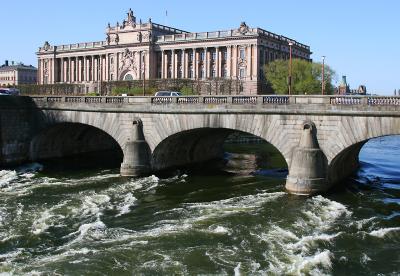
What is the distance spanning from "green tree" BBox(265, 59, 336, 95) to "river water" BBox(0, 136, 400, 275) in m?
55.7

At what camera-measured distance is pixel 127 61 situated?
477 ft

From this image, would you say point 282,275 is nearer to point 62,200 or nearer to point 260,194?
point 260,194

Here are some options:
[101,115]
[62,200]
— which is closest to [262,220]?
[62,200]

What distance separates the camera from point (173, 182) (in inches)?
1554

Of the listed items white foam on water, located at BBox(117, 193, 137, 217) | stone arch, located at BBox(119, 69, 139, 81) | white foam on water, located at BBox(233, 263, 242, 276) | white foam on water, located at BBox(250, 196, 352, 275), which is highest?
stone arch, located at BBox(119, 69, 139, 81)

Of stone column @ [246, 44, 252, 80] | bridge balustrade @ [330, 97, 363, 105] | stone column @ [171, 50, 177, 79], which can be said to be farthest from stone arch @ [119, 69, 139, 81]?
bridge balustrade @ [330, 97, 363, 105]

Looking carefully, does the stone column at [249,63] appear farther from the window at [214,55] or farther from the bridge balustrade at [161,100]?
the bridge balustrade at [161,100]

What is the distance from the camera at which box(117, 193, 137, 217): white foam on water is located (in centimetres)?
2997

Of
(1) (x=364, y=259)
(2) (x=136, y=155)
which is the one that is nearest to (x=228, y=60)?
(2) (x=136, y=155)

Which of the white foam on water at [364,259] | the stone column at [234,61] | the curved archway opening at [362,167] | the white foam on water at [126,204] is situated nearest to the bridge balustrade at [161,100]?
the white foam on water at [126,204]

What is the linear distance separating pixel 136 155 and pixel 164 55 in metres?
101

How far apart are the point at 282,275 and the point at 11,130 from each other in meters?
36.3

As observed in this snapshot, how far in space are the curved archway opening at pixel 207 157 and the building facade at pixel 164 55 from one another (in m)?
65.3

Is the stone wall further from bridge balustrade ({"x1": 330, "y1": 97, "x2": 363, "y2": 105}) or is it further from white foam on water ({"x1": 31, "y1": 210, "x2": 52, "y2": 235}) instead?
bridge balustrade ({"x1": 330, "y1": 97, "x2": 363, "y2": 105})
